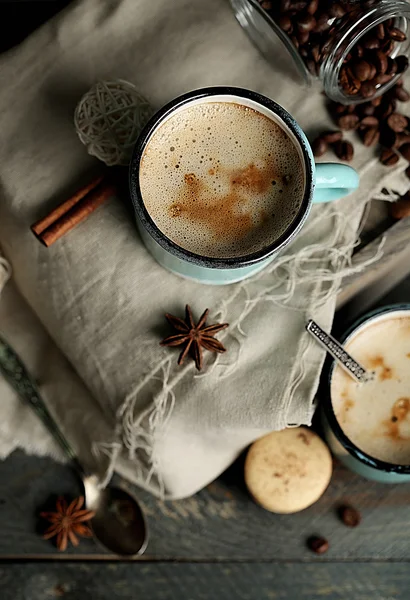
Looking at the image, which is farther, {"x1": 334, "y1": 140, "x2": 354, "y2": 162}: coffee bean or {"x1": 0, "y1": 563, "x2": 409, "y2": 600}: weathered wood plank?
{"x1": 0, "y1": 563, "x2": 409, "y2": 600}: weathered wood plank

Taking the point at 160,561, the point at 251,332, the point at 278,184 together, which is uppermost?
the point at 278,184

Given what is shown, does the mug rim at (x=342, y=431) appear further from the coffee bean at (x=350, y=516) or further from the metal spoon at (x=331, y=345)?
the coffee bean at (x=350, y=516)

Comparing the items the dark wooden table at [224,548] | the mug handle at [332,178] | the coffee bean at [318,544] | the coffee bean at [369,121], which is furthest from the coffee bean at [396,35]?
the coffee bean at [318,544]

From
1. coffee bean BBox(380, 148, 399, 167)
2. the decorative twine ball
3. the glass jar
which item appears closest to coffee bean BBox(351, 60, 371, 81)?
the glass jar

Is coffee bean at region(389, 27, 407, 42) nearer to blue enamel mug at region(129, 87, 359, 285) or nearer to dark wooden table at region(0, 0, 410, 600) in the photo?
blue enamel mug at region(129, 87, 359, 285)

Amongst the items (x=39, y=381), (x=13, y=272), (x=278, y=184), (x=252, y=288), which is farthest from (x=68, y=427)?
(x=278, y=184)

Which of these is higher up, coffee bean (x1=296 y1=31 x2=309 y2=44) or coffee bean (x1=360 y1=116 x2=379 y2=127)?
coffee bean (x1=296 y1=31 x2=309 y2=44)

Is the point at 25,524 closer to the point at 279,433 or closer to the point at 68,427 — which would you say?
the point at 68,427
